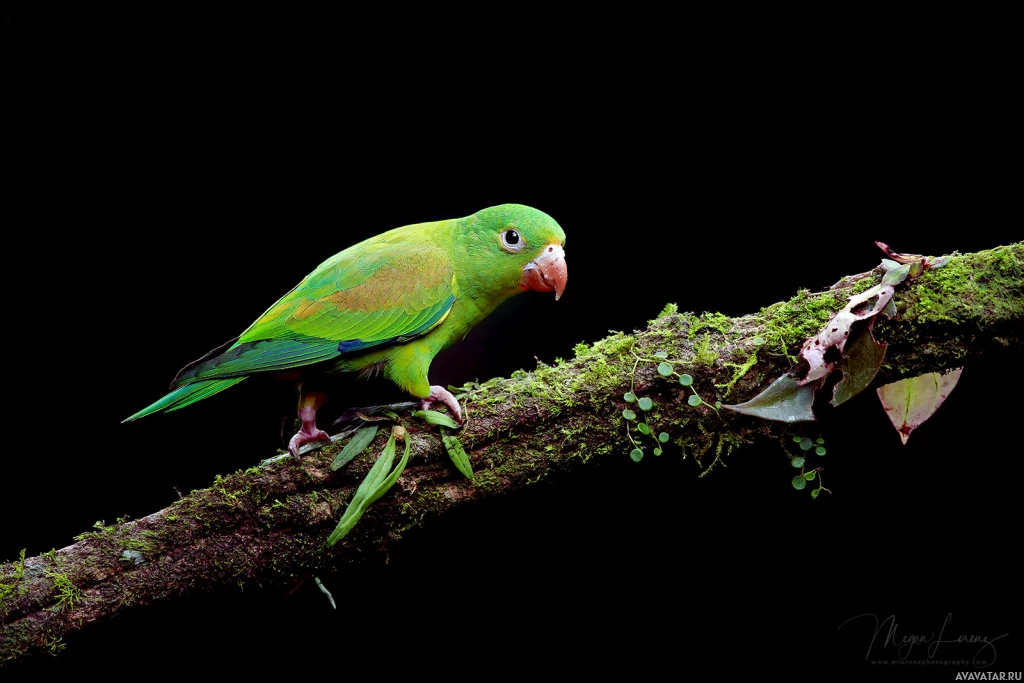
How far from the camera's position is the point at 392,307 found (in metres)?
3.43

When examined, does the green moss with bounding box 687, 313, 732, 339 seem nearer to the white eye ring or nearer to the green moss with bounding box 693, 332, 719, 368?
the green moss with bounding box 693, 332, 719, 368

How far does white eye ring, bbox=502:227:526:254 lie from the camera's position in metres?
3.56

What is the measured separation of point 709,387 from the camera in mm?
3246

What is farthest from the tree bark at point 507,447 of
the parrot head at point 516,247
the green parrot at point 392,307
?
the parrot head at point 516,247

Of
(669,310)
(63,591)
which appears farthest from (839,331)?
(63,591)

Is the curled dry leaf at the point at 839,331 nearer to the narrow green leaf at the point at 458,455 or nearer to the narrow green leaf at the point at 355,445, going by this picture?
the narrow green leaf at the point at 458,455

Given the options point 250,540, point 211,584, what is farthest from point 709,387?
point 211,584

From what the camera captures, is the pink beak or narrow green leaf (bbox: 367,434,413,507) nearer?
narrow green leaf (bbox: 367,434,413,507)

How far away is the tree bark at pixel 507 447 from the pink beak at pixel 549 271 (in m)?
0.42

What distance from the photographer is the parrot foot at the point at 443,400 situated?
3385 mm

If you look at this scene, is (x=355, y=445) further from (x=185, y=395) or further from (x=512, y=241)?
(x=512, y=241)

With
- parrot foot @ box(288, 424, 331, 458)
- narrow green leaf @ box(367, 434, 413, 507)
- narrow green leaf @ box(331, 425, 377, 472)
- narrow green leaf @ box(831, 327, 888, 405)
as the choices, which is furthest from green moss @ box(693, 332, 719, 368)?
parrot foot @ box(288, 424, 331, 458)

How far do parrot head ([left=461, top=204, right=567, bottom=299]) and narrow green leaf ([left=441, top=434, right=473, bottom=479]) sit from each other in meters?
0.80

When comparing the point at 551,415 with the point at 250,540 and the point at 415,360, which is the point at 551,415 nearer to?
the point at 415,360
